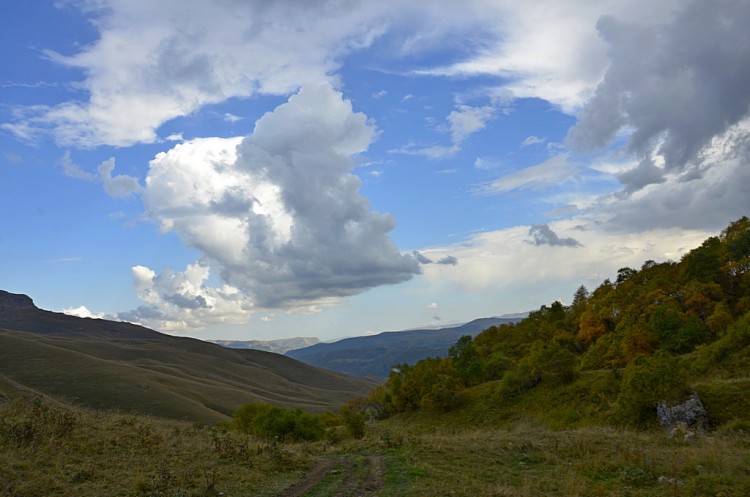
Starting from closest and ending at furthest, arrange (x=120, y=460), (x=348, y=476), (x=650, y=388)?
1. (x=120, y=460)
2. (x=348, y=476)
3. (x=650, y=388)

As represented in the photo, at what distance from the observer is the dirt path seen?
17.4 metres

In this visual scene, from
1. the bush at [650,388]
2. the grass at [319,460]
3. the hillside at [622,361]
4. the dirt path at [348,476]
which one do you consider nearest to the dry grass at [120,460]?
the grass at [319,460]

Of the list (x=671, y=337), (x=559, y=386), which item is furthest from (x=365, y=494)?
(x=671, y=337)

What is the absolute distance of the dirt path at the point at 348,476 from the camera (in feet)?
57.2

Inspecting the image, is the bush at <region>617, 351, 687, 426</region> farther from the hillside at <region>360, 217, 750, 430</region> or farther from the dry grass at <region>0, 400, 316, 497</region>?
the dry grass at <region>0, 400, 316, 497</region>

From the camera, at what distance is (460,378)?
278ft

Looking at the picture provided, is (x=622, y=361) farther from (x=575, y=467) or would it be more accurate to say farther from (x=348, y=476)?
(x=348, y=476)

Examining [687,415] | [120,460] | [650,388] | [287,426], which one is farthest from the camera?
[287,426]

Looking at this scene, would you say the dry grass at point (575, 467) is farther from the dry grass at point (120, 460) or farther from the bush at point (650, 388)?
the bush at point (650, 388)

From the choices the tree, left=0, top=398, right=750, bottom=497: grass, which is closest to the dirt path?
left=0, top=398, right=750, bottom=497: grass

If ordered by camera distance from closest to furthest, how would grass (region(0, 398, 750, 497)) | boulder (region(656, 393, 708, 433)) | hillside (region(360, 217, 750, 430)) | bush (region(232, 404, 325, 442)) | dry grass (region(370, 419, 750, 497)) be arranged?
grass (region(0, 398, 750, 497)) < dry grass (region(370, 419, 750, 497)) < boulder (region(656, 393, 708, 433)) < hillside (region(360, 217, 750, 430)) < bush (region(232, 404, 325, 442))

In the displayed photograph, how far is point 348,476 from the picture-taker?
810 inches

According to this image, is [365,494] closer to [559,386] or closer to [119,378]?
[559,386]

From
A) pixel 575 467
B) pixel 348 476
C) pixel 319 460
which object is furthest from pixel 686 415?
pixel 348 476
